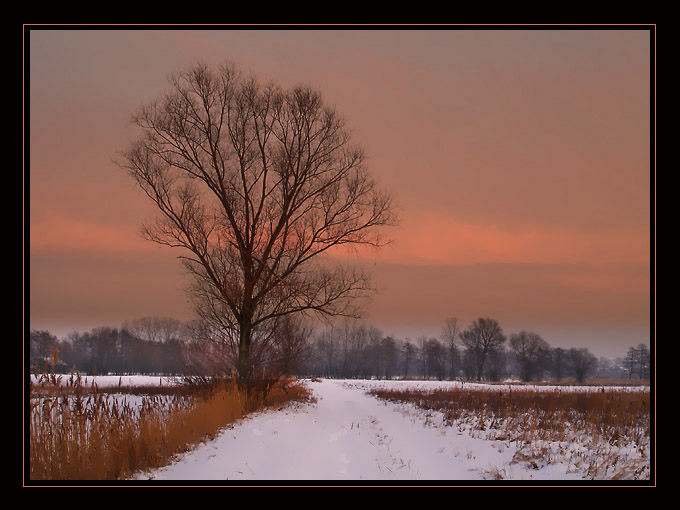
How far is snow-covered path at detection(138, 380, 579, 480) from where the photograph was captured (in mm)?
5473

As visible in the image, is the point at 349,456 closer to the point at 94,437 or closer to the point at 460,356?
the point at 94,437

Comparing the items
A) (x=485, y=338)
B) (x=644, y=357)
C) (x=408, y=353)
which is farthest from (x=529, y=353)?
(x=644, y=357)

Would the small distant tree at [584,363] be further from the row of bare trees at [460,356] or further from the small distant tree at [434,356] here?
the small distant tree at [434,356]

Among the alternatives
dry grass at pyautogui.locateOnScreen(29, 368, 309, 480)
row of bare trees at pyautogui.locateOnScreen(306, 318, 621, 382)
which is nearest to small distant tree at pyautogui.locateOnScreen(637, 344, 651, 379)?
dry grass at pyautogui.locateOnScreen(29, 368, 309, 480)

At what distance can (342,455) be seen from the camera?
22.1 feet

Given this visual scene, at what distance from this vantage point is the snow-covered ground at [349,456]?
17.9 feet

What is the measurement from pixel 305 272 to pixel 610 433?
1036 cm

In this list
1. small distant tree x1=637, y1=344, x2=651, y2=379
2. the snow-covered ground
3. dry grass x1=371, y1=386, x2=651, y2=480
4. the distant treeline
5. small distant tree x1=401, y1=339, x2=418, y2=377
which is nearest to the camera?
the snow-covered ground

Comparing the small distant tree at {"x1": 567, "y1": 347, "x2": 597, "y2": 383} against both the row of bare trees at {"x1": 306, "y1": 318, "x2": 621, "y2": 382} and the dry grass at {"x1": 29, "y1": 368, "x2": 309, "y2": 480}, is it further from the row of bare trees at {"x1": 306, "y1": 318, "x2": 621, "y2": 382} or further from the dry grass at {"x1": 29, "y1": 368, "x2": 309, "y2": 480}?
the dry grass at {"x1": 29, "y1": 368, "x2": 309, "y2": 480}

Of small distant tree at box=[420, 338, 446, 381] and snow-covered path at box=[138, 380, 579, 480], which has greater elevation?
snow-covered path at box=[138, 380, 579, 480]

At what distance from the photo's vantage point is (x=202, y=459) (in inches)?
246

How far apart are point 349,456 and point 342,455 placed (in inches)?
4.6
